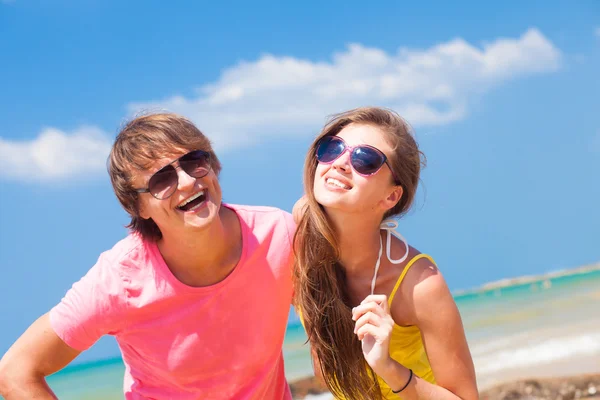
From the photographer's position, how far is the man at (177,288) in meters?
3.85

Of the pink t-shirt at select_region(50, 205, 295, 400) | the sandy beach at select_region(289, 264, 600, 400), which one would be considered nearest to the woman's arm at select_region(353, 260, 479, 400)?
the pink t-shirt at select_region(50, 205, 295, 400)

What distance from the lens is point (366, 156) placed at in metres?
3.63

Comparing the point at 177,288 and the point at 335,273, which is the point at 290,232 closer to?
the point at 335,273

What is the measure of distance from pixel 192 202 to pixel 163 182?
0.66ft

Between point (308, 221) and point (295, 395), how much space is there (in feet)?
26.7

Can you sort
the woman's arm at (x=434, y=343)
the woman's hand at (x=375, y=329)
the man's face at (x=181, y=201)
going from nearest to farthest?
the woman's hand at (x=375, y=329)
the woman's arm at (x=434, y=343)
the man's face at (x=181, y=201)

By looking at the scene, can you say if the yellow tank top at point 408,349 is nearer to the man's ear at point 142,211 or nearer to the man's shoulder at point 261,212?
the man's shoulder at point 261,212

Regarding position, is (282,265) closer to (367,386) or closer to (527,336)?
(367,386)

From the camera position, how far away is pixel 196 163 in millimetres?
3900

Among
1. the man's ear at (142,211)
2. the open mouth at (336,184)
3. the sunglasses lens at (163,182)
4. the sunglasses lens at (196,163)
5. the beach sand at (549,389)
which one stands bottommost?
the beach sand at (549,389)

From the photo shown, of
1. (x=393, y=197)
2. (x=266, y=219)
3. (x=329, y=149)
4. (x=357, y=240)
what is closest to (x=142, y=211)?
(x=266, y=219)

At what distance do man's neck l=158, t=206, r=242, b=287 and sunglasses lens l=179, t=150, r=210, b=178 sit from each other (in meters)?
0.29

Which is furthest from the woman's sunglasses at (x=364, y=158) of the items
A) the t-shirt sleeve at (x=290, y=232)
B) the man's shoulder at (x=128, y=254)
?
the man's shoulder at (x=128, y=254)

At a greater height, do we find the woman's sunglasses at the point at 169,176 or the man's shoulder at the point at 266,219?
the woman's sunglasses at the point at 169,176
